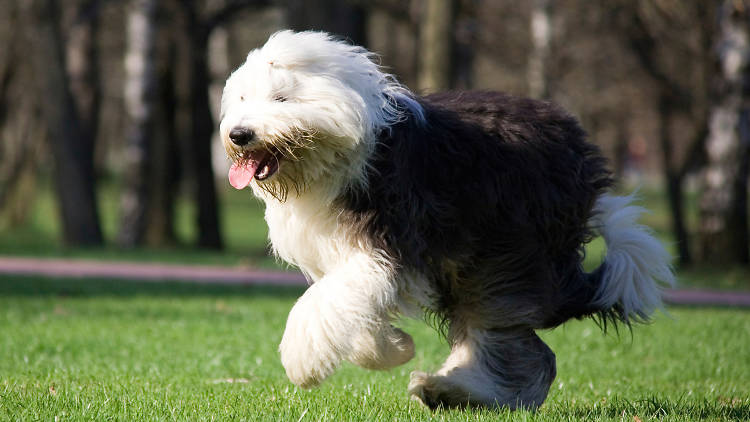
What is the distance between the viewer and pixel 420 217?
496 centimetres

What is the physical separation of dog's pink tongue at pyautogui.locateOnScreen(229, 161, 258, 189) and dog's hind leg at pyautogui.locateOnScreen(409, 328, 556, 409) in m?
1.27

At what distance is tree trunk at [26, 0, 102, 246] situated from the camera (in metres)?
17.3

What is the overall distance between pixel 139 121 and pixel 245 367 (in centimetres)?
1234

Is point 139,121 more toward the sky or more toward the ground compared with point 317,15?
more toward the ground

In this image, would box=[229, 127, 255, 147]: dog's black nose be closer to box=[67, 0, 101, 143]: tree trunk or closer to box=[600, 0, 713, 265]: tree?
box=[600, 0, 713, 265]: tree

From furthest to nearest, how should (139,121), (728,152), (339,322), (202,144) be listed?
(202,144) < (139,121) < (728,152) < (339,322)

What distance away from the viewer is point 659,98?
24.3m

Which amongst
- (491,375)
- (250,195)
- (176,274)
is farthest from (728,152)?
(491,375)

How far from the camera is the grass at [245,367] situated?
503 cm

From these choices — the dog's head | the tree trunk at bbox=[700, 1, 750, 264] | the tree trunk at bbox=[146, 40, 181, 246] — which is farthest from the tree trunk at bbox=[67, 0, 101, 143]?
the dog's head

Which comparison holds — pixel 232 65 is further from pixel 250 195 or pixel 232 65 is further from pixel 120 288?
pixel 250 195

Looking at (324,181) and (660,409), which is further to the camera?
(660,409)

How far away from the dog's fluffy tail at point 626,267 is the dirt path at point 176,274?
20.8 feet

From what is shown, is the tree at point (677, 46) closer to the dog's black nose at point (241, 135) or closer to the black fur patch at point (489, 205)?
the black fur patch at point (489, 205)
